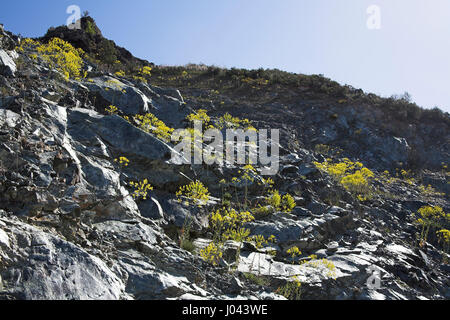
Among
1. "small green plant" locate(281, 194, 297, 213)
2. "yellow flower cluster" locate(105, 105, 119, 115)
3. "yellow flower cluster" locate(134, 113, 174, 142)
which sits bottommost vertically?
"small green plant" locate(281, 194, 297, 213)

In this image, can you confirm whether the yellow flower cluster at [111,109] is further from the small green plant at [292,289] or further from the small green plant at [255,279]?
the small green plant at [292,289]

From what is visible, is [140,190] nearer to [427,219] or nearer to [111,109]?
[111,109]

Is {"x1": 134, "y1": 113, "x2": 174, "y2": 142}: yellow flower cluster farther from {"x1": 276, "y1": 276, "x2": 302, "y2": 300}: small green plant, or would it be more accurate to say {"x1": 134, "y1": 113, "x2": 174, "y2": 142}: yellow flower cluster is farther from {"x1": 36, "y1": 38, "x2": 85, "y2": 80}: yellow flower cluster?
{"x1": 276, "y1": 276, "x2": 302, "y2": 300}: small green plant

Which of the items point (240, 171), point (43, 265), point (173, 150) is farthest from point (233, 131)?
point (43, 265)

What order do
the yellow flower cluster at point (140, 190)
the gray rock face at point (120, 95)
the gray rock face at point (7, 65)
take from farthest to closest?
the gray rock face at point (120, 95), the gray rock face at point (7, 65), the yellow flower cluster at point (140, 190)

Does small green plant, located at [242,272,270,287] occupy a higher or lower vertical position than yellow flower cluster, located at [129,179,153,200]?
lower

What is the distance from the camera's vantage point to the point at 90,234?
556 centimetres

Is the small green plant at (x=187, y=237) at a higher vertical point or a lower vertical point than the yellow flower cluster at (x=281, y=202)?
lower

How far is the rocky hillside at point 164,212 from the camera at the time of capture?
16.7 feet

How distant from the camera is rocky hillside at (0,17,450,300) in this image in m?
5.09

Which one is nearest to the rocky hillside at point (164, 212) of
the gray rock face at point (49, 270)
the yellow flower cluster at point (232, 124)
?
the gray rock face at point (49, 270)

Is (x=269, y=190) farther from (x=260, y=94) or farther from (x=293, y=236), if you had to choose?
(x=260, y=94)

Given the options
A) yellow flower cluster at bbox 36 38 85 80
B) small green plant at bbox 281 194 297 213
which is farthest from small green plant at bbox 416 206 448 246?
yellow flower cluster at bbox 36 38 85 80
